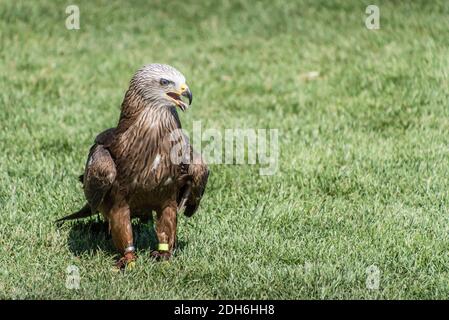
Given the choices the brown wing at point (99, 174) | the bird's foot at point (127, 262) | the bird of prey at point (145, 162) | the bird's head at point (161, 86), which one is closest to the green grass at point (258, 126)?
the bird's foot at point (127, 262)

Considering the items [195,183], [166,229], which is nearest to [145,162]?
[195,183]

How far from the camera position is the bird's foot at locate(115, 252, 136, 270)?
5668mm

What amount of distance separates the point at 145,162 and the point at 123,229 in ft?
1.67

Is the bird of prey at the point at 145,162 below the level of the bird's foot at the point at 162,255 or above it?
above

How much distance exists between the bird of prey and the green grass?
0.37 metres

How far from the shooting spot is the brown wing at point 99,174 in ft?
18.0

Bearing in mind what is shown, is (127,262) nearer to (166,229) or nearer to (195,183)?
(166,229)

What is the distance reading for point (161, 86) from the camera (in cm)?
547

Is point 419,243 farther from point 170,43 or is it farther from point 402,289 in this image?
point 170,43

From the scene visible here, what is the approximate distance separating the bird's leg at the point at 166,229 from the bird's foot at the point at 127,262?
204 mm

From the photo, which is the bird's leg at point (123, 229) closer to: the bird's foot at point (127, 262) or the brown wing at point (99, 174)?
the bird's foot at point (127, 262)

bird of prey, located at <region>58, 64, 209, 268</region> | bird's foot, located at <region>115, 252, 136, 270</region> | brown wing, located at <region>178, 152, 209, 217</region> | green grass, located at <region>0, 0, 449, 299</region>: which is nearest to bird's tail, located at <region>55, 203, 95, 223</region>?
green grass, located at <region>0, 0, 449, 299</region>
